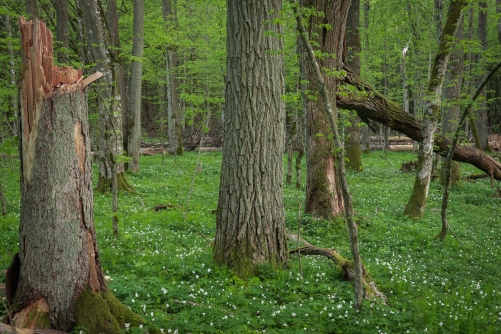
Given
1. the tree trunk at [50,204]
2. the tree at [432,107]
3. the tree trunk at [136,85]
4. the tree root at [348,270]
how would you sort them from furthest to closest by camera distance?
the tree trunk at [136,85] → the tree at [432,107] → the tree root at [348,270] → the tree trunk at [50,204]

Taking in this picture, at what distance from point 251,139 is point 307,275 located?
2.34 metres

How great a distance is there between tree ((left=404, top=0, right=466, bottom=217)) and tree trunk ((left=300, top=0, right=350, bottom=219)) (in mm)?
2514

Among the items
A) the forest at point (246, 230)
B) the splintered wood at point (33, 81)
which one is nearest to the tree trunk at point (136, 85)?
the forest at point (246, 230)

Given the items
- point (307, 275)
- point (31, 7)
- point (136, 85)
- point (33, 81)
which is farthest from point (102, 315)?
point (31, 7)

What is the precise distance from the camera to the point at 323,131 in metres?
10.1

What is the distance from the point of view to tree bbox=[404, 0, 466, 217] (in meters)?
9.96

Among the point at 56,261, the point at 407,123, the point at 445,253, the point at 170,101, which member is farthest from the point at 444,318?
the point at 170,101

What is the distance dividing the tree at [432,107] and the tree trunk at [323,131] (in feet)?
8.25

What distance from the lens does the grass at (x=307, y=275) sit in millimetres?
4820

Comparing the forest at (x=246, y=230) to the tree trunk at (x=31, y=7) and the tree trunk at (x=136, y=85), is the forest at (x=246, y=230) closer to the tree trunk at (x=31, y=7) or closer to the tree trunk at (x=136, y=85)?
the tree trunk at (x=136, y=85)

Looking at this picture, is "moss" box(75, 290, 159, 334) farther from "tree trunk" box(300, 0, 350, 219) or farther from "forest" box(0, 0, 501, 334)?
"tree trunk" box(300, 0, 350, 219)

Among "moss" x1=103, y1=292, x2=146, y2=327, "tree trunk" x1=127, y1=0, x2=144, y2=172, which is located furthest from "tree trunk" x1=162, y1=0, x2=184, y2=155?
"moss" x1=103, y1=292, x2=146, y2=327

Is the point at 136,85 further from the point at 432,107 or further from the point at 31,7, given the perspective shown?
the point at 432,107

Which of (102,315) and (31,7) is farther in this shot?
(31,7)
